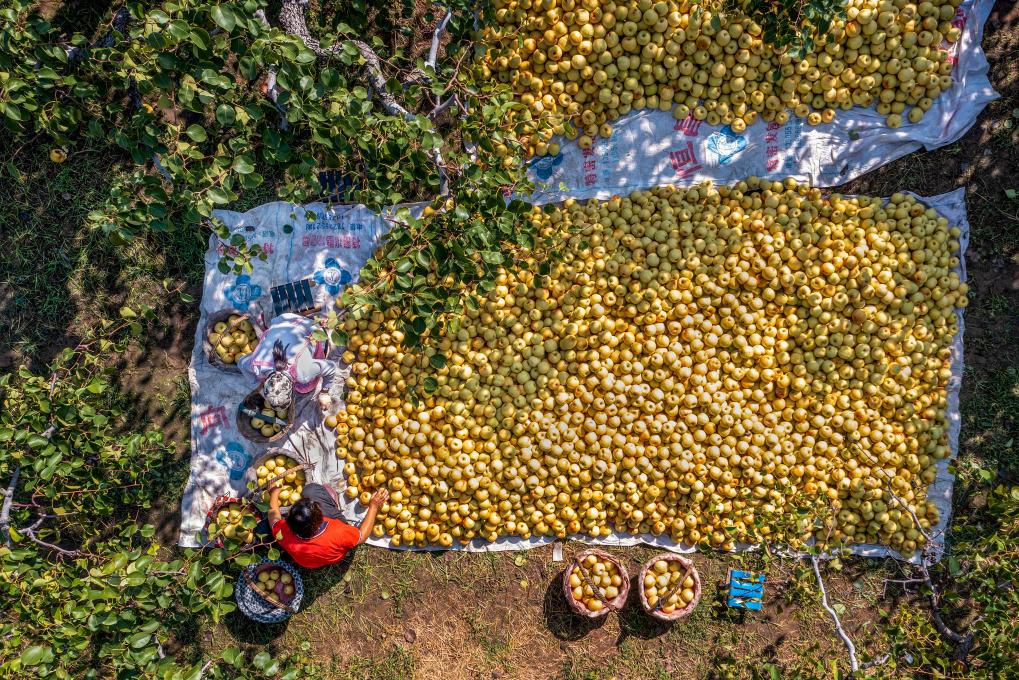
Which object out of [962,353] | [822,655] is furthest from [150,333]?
[962,353]

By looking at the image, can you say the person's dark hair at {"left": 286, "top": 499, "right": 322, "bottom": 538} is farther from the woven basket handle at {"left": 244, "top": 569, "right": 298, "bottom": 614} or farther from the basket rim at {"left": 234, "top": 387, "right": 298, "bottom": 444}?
the woven basket handle at {"left": 244, "top": 569, "right": 298, "bottom": 614}

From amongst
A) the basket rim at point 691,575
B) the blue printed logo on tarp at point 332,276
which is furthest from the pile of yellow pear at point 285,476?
the basket rim at point 691,575

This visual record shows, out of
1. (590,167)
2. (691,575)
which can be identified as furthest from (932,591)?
(590,167)

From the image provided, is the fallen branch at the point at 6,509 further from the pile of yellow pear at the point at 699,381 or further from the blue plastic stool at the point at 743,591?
the blue plastic stool at the point at 743,591

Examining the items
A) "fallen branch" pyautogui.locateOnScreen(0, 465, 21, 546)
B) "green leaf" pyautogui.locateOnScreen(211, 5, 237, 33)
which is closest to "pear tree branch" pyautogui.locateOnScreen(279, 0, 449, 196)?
"green leaf" pyautogui.locateOnScreen(211, 5, 237, 33)

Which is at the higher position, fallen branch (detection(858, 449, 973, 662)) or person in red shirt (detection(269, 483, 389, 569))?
fallen branch (detection(858, 449, 973, 662))

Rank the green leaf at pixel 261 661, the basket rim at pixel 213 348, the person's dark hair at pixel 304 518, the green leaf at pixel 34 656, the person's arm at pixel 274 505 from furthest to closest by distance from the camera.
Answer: the basket rim at pixel 213 348 → the person's arm at pixel 274 505 → the person's dark hair at pixel 304 518 → the green leaf at pixel 261 661 → the green leaf at pixel 34 656
